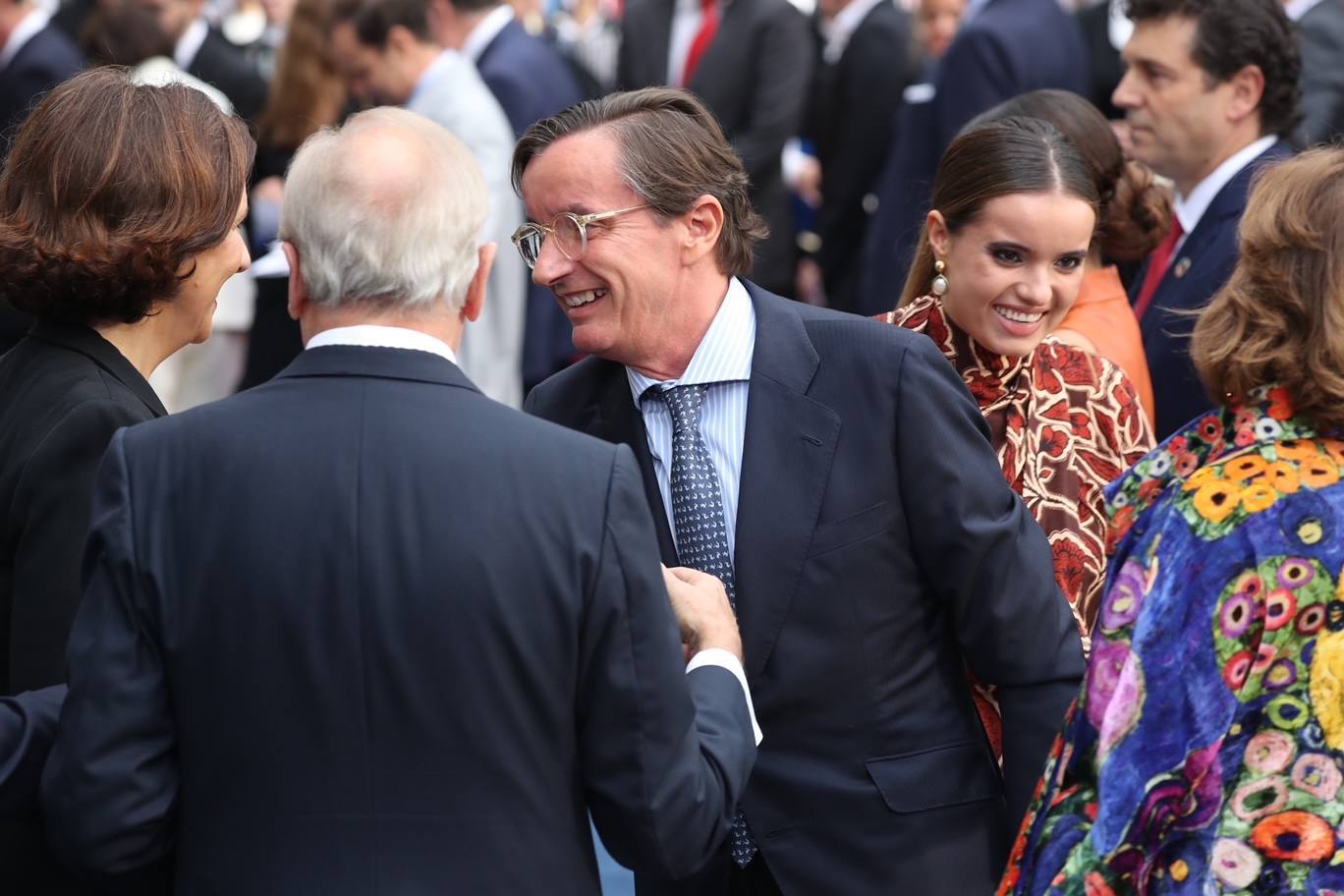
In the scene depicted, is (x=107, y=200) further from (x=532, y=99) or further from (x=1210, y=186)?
(x=532, y=99)

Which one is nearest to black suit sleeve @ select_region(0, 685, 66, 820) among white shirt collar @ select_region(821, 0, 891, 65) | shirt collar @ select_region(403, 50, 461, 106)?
shirt collar @ select_region(403, 50, 461, 106)

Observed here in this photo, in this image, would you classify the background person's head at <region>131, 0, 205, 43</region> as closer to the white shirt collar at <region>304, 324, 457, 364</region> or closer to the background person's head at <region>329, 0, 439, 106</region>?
the background person's head at <region>329, 0, 439, 106</region>

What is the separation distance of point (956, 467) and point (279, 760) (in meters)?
1.17

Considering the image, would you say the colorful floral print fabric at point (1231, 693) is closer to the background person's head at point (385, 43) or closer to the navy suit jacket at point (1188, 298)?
the navy suit jacket at point (1188, 298)

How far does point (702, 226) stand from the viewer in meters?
2.96

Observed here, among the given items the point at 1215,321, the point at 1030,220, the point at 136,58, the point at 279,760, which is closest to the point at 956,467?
the point at 1215,321

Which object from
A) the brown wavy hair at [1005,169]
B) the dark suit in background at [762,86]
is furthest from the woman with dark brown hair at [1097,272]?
the dark suit in background at [762,86]

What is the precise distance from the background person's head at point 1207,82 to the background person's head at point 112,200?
2783mm

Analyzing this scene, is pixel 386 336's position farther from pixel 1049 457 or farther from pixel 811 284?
pixel 811 284

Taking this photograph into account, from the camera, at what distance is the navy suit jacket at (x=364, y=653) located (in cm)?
210

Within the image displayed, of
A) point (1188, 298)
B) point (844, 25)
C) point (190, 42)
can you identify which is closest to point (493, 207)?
point (190, 42)

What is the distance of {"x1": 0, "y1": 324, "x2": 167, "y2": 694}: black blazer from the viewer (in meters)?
2.44

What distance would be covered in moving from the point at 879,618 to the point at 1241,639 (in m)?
0.63

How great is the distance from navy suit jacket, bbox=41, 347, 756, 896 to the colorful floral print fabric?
0.62 metres
